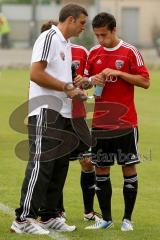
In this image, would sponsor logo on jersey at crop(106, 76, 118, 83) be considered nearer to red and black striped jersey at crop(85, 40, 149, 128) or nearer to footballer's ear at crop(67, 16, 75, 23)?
red and black striped jersey at crop(85, 40, 149, 128)

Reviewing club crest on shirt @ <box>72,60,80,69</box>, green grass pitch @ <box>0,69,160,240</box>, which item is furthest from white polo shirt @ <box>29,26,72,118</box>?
green grass pitch @ <box>0,69,160,240</box>

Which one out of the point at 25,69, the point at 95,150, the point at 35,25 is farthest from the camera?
the point at 35,25

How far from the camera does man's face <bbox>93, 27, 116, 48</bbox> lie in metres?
8.89

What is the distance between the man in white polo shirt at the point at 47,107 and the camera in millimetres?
8539

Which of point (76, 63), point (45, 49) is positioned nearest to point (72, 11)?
point (45, 49)

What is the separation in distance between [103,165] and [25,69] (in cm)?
2785

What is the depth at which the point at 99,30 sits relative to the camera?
891 centimetres

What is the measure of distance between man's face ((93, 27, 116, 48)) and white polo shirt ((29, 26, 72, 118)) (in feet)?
1.07

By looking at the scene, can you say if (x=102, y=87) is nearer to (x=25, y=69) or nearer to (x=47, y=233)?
(x=47, y=233)

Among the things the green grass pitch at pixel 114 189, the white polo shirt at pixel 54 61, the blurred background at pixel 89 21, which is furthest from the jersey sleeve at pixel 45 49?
the blurred background at pixel 89 21

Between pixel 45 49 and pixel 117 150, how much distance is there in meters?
1.31

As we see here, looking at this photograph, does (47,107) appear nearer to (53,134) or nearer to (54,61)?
(53,134)

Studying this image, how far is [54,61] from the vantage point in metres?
8.60

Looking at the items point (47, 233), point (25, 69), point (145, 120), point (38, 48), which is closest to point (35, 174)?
point (47, 233)
